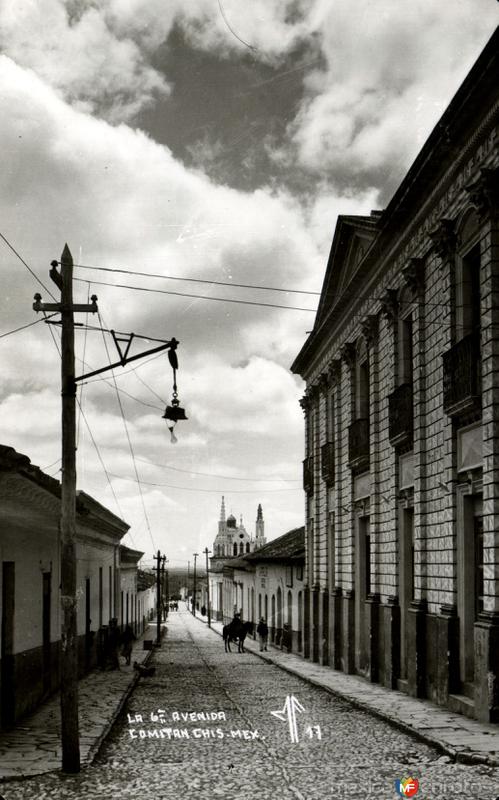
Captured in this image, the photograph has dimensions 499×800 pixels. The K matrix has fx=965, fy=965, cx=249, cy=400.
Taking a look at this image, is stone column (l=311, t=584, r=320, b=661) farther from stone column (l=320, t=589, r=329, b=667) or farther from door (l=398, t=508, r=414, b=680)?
door (l=398, t=508, r=414, b=680)

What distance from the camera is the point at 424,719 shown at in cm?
1305

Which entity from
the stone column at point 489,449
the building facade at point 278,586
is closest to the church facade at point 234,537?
the building facade at point 278,586

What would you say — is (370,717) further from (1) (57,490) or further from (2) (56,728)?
(1) (57,490)

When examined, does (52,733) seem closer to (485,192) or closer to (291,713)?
(291,713)

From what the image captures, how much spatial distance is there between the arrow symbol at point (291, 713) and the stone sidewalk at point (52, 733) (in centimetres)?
235

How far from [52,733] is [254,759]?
337 centimetres

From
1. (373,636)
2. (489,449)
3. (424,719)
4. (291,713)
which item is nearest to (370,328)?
(373,636)

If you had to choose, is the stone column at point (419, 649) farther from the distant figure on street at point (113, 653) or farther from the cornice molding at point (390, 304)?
the distant figure on street at point (113, 653)

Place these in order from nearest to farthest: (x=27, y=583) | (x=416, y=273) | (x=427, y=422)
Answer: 1. (x=27, y=583)
2. (x=427, y=422)
3. (x=416, y=273)

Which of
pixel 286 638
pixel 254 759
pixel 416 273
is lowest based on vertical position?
pixel 286 638

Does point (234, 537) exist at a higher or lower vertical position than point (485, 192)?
lower

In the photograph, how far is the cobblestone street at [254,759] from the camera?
8836 millimetres

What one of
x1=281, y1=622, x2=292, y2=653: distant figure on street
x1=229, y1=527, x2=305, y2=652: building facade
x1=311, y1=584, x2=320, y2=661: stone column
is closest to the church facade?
x1=229, y1=527, x2=305, y2=652: building facade

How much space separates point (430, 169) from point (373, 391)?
579 cm
